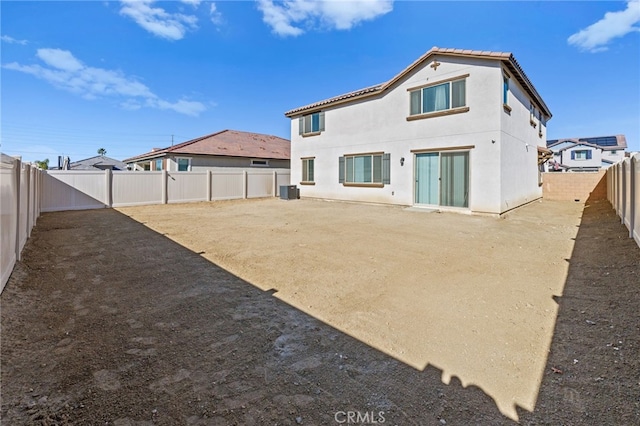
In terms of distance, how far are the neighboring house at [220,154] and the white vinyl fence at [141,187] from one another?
14.5 ft

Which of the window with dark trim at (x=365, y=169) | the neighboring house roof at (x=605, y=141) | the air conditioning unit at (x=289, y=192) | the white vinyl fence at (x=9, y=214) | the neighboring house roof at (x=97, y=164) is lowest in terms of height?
the white vinyl fence at (x=9, y=214)

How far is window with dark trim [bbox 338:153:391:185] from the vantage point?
46.0ft

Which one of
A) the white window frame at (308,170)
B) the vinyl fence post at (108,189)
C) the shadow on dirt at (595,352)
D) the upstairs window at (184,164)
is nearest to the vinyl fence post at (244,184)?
the white window frame at (308,170)

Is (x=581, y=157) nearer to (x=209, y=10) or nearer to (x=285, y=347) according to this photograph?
(x=209, y=10)

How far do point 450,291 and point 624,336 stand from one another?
5.36 ft

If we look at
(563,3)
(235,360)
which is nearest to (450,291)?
(235,360)

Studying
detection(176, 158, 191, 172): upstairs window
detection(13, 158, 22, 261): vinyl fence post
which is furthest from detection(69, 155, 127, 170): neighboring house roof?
detection(13, 158, 22, 261): vinyl fence post

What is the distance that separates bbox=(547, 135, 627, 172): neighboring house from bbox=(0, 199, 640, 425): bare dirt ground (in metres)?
43.8

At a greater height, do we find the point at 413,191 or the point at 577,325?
the point at 413,191

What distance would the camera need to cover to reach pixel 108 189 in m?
13.9

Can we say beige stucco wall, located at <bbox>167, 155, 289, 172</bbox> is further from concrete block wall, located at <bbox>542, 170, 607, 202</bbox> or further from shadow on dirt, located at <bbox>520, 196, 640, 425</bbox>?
shadow on dirt, located at <bbox>520, 196, 640, 425</bbox>

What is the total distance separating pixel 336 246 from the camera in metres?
6.55

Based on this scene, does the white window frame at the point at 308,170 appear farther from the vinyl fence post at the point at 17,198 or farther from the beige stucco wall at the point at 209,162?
the vinyl fence post at the point at 17,198

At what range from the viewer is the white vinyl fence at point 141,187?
12765 millimetres
